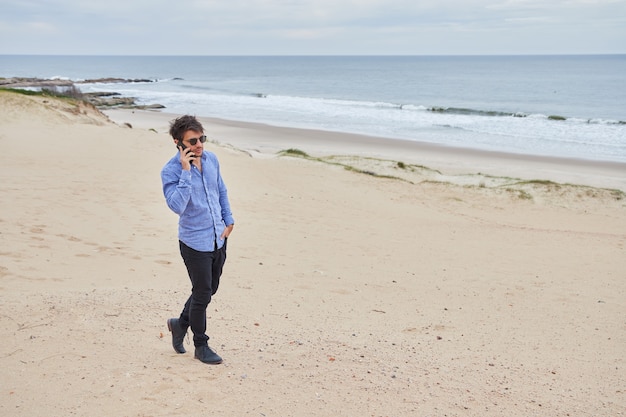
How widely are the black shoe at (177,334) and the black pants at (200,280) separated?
0.11 m

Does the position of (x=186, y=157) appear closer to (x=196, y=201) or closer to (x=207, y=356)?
(x=196, y=201)

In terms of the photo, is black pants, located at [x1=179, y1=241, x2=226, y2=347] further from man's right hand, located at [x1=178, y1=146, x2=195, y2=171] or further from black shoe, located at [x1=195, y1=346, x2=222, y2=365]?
man's right hand, located at [x1=178, y1=146, x2=195, y2=171]

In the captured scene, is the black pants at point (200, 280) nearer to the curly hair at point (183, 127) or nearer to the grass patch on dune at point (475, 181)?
the curly hair at point (183, 127)

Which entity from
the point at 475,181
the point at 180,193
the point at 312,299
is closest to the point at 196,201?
the point at 180,193

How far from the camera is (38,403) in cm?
348

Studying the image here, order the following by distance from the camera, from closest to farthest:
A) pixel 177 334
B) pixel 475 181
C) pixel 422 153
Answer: pixel 177 334 → pixel 475 181 → pixel 422 153

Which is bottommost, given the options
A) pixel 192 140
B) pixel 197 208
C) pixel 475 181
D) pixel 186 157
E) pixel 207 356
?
pixel 207 356

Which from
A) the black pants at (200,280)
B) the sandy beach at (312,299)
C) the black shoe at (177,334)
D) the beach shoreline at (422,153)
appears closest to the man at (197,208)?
the black pants at (200,280)

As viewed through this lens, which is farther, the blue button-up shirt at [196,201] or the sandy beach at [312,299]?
the sandy beach at [312,299]

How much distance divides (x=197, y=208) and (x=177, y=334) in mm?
1034

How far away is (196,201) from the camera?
3854 millimetres

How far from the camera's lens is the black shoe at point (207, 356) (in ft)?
13.7

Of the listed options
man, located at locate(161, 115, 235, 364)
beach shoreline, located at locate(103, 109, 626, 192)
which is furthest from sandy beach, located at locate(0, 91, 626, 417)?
beach shoreline, located at locate(103, 109, 626, 192)

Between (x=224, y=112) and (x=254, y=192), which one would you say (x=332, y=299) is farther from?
(x=224, y=112)
